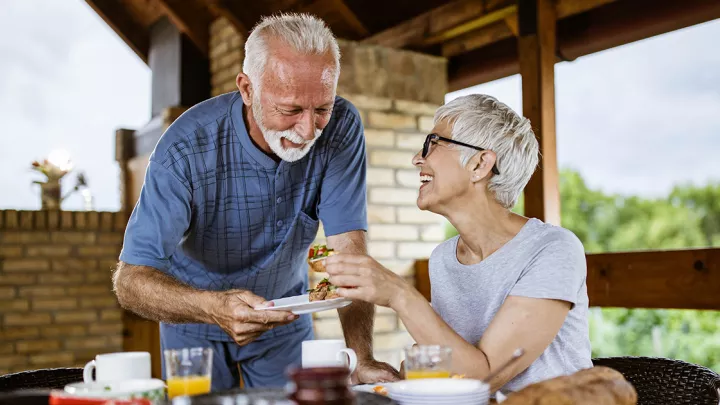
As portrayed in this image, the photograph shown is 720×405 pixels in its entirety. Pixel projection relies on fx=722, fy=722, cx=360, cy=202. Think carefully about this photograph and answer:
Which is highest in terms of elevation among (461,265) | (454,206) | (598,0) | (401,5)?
(401,5)

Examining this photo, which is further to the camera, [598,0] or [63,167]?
[63,167]

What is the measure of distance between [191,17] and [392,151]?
2.29m

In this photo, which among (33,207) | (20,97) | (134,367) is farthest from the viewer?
(20,97)

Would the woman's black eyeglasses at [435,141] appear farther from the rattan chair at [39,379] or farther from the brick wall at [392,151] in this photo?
the brick wall at [392,151]

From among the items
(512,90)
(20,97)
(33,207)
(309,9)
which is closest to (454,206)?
(309,9)

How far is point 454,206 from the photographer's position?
2.02 metres

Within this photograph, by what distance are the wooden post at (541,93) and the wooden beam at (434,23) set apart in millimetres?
227

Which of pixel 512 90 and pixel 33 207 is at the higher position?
pixel 512 90

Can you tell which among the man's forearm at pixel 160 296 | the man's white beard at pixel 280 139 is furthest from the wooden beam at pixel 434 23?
the man's forearm at pixel 160 296

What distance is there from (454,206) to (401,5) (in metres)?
3.11

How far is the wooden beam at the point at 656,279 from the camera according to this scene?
9.95 feet

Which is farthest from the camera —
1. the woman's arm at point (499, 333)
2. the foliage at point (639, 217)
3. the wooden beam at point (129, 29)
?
the foliage at point (639, 217)

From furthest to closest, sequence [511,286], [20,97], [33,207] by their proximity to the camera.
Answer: [20,97]
[33,207]
[511,286]

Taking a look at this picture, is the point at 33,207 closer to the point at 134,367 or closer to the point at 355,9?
the point at 355,9
